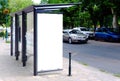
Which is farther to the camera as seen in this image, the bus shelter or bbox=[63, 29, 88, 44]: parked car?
bbox=[63, 29, 88, 44]: parked car

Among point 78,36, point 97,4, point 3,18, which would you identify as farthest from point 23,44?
point 3,18

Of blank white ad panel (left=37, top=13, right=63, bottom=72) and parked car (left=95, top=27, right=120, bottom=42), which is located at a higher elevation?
blank white ad panel (left=37, top=13, right=63, bottom=72)

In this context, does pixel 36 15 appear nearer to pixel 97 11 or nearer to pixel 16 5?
pixel 97 11

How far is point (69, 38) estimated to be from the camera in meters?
32.9

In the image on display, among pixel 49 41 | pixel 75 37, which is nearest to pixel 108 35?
pixel 75 37

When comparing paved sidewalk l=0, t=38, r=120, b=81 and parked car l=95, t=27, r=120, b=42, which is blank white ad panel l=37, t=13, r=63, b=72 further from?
parked car l=95, t=27, r=120, b=42

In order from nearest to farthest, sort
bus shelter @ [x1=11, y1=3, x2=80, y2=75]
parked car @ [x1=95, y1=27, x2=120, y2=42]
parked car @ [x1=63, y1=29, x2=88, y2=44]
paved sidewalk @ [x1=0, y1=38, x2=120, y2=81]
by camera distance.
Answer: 1. paved sidewalk @ [x1=0, y1=38, x2=120, y2=81]
2. bus shelter @ [x1=11, y1=3, x2=80, y2=75]
3. parked car @ [x1=63, y1=29, x2=88, y2=44]
4. parked car @ [x1=95, y1=27, x2=120, y2=42]

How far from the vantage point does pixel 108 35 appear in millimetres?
35438

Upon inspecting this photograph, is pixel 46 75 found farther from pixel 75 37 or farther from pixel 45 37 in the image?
pixel 75 37

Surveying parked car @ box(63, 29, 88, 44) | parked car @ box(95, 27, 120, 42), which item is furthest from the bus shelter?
parked car @ box(95, 27, 120, 42)

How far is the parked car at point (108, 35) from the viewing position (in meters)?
34.8

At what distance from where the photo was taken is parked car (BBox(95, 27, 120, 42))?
114 feet

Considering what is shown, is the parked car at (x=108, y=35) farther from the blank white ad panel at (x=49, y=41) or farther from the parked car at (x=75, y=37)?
the blank white ad panel at (x=49, y=41)

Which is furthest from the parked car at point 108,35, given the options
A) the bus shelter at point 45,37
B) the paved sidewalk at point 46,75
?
the bus shelter at point 45,37
